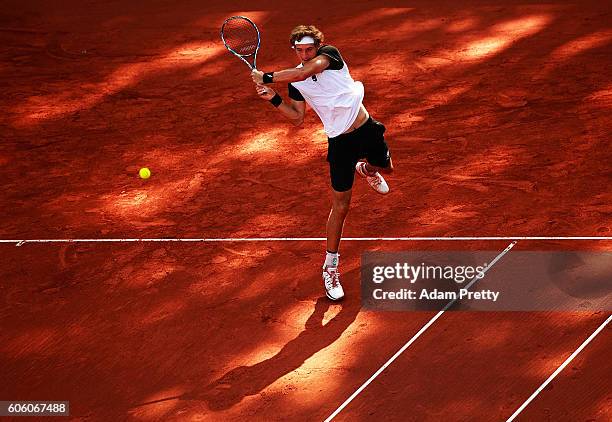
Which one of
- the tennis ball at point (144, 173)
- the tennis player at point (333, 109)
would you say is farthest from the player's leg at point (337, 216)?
the tennis ball at point (144, 173)

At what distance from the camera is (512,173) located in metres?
8.60

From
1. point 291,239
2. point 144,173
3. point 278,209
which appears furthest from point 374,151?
point 144,173

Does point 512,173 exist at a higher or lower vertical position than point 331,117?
lower

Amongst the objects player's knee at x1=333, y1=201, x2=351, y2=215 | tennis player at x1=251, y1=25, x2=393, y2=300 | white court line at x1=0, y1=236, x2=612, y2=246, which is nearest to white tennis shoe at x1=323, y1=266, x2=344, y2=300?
tennis player at x1=251, y1=25, x2=393, y2=300

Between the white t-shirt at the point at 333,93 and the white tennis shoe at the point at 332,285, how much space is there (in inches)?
43.7

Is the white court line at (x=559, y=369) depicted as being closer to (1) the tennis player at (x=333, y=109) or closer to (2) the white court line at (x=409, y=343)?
(2) the white court line at (x=409, y=343)

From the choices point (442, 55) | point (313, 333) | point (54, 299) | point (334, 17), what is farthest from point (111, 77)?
point (313, 333)

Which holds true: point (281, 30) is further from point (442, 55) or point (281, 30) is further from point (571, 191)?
point (571, 191)

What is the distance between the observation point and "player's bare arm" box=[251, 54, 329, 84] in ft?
20.5

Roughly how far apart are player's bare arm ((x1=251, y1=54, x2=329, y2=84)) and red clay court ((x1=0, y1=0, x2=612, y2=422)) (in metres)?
1.80

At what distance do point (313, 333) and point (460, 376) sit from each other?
119 cm

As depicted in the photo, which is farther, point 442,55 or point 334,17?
point 334,17

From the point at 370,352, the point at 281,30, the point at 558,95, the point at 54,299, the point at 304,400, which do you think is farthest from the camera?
the point at 281,30

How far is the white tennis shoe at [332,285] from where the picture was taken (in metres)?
6.87
